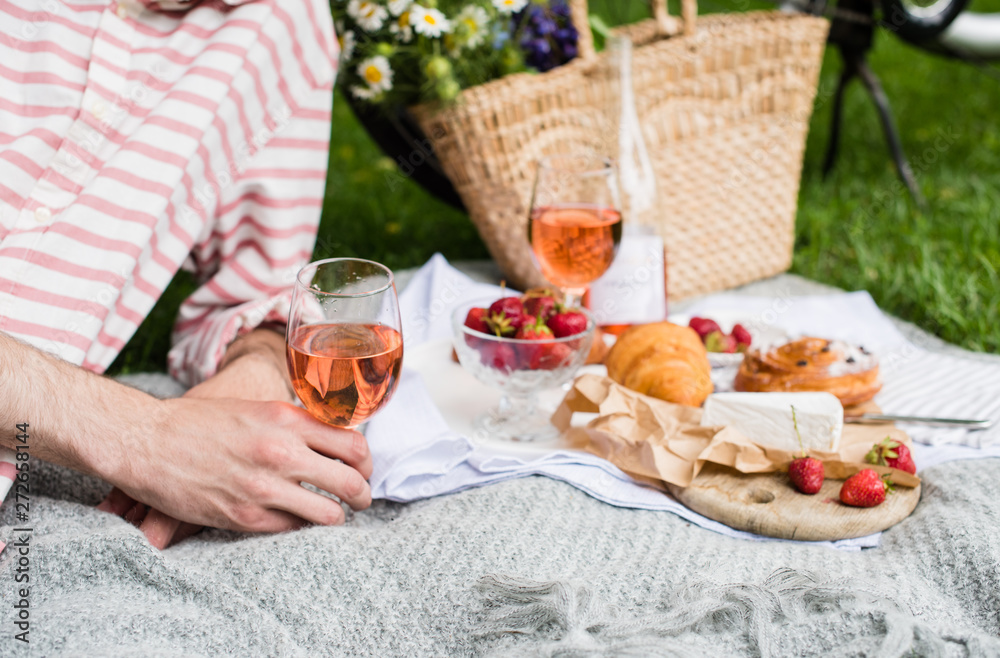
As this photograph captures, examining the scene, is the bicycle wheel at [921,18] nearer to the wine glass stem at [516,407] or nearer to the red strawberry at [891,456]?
the red strawberry at [891,456]

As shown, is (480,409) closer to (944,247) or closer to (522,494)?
(522,494)

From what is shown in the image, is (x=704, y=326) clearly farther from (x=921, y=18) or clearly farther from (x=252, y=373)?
(x=921, y=18)

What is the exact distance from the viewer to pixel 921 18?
10.4ft

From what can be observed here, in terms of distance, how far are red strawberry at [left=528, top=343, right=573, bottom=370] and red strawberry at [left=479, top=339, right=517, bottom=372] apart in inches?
1.3

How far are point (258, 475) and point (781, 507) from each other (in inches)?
30.2

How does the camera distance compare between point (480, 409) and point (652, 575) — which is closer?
point (652, 575)

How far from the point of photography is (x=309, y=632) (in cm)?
101

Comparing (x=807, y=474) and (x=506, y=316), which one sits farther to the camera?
(x=506, y=316)

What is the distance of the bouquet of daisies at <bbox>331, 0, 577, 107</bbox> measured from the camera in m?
2.00

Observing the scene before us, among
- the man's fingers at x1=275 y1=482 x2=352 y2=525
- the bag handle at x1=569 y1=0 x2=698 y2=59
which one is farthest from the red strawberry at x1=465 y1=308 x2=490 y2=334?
the bag handle at x1=569 y1=0 x2=698 y2=59

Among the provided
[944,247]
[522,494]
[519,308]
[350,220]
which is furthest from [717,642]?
[350,220]

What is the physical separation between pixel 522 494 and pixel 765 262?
156 cm

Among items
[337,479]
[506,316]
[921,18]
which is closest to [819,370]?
[506,316]

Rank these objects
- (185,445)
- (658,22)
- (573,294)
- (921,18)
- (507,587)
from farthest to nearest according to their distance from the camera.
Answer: (921,18) < (658,22) < (573,294) < (185,445) < (507,587)
